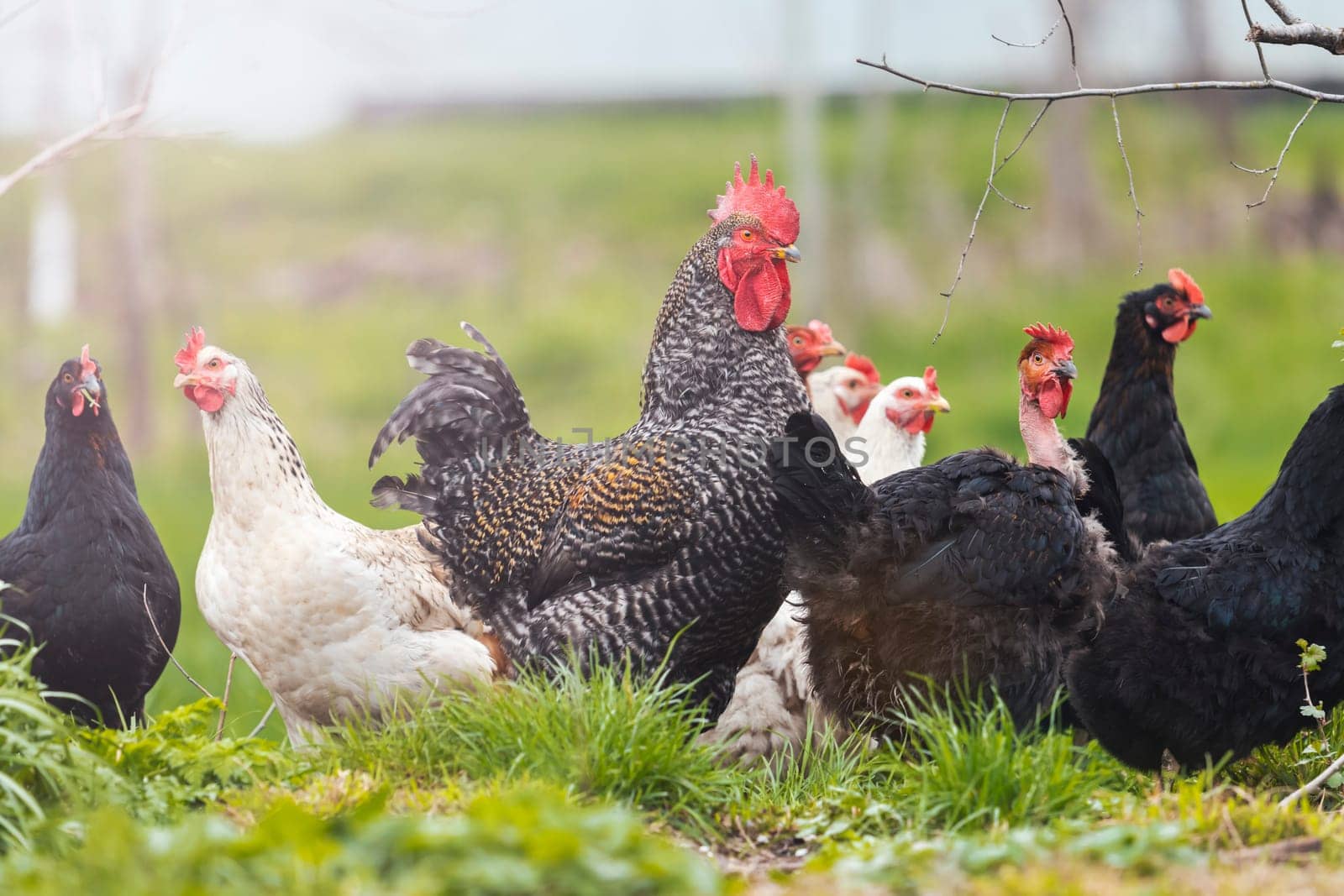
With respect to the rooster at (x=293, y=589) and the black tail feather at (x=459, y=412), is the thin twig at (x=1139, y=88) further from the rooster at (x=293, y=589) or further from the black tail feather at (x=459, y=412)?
the rooster at (x=293, y=589)

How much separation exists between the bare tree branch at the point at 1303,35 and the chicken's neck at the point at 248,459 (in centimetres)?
387

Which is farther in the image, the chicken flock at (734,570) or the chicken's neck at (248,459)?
the chicken's neck at (248,459)

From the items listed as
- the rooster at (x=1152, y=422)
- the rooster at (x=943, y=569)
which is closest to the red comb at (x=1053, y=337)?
the rooster at (x=943, y=569)

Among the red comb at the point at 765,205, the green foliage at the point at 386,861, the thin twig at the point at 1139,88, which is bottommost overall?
the green foliage at the point at 386,861

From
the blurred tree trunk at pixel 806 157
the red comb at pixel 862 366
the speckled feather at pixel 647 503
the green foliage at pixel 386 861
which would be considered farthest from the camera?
the blurred tree trunk at pixel 806 157

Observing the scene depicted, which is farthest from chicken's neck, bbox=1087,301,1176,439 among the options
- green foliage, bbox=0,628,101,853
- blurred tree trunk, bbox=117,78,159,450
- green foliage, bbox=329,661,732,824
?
blurred tree trunk, bbox=117,78,159,450

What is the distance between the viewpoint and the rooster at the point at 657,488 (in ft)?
15.6

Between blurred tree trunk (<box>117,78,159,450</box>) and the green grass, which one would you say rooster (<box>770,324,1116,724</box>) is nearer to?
the green grass

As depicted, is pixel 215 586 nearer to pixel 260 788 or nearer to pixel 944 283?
pixel 260 788

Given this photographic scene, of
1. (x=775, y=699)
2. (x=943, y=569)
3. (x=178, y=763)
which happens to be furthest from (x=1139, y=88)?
Result: (x=178, y=763)

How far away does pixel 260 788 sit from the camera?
3.89 meters

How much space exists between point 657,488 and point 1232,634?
2137 millimetres

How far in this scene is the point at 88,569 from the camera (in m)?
4.80

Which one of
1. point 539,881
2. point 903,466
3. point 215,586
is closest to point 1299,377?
point 903,466
